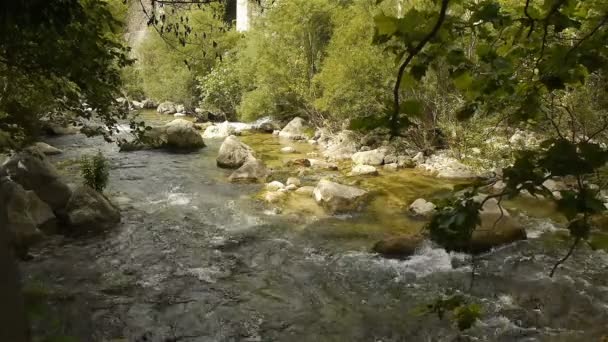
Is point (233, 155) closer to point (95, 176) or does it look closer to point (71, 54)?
point (95, 176)

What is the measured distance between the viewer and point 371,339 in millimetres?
6043

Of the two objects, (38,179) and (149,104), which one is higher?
(38,179)

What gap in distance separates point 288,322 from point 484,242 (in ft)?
14.2

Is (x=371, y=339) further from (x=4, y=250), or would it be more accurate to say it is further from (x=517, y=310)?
(x=4, y=250)

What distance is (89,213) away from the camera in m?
9.58

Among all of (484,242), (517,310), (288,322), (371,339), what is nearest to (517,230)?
(484,242)

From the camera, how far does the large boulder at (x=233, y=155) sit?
15.8 meters

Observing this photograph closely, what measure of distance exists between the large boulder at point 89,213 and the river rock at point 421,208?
6.63 metres

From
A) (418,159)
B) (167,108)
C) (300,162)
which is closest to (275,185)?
(300,162)

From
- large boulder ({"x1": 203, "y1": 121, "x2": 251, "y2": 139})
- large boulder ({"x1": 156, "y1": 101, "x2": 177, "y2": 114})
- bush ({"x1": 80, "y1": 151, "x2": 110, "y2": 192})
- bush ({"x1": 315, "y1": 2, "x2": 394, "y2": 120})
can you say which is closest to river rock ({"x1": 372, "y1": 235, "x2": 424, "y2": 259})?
bush ({"x1": 80, "y1": 151, "x2": 110, "y2": 192})

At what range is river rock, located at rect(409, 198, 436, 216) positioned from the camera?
35.8 ft

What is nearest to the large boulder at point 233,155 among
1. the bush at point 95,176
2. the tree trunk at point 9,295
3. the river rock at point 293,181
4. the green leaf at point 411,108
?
the river rock at point 293,181

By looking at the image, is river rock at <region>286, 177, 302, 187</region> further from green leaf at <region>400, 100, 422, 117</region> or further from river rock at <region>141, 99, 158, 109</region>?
river rock at <region>141, 99, 158, 109</region>

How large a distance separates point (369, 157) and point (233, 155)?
475cm
